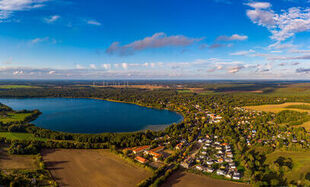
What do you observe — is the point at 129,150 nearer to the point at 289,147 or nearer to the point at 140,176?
the point at 140,176

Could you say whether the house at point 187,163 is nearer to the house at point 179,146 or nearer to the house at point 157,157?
the house at point 157,157

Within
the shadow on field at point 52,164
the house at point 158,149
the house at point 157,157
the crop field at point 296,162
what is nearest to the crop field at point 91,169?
the shadow on field at point 52,164

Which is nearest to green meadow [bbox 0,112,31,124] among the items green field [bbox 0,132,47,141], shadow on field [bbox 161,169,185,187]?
green field [bbox 0,132,47,141]

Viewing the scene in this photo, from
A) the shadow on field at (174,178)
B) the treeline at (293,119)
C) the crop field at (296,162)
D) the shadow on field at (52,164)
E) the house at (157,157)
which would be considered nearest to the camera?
the shadow on field at (174,178)

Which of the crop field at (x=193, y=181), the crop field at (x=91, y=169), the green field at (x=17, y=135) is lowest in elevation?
the crop field at (x=193, y=181)

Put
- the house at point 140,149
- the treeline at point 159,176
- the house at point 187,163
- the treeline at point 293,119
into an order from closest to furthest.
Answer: the treeline at point 159,176 → the house at point 187,163 → the house at point 140,149 → the treeline at point 293,119

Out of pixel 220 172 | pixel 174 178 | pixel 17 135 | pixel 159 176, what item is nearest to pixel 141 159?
pixel 159 176
